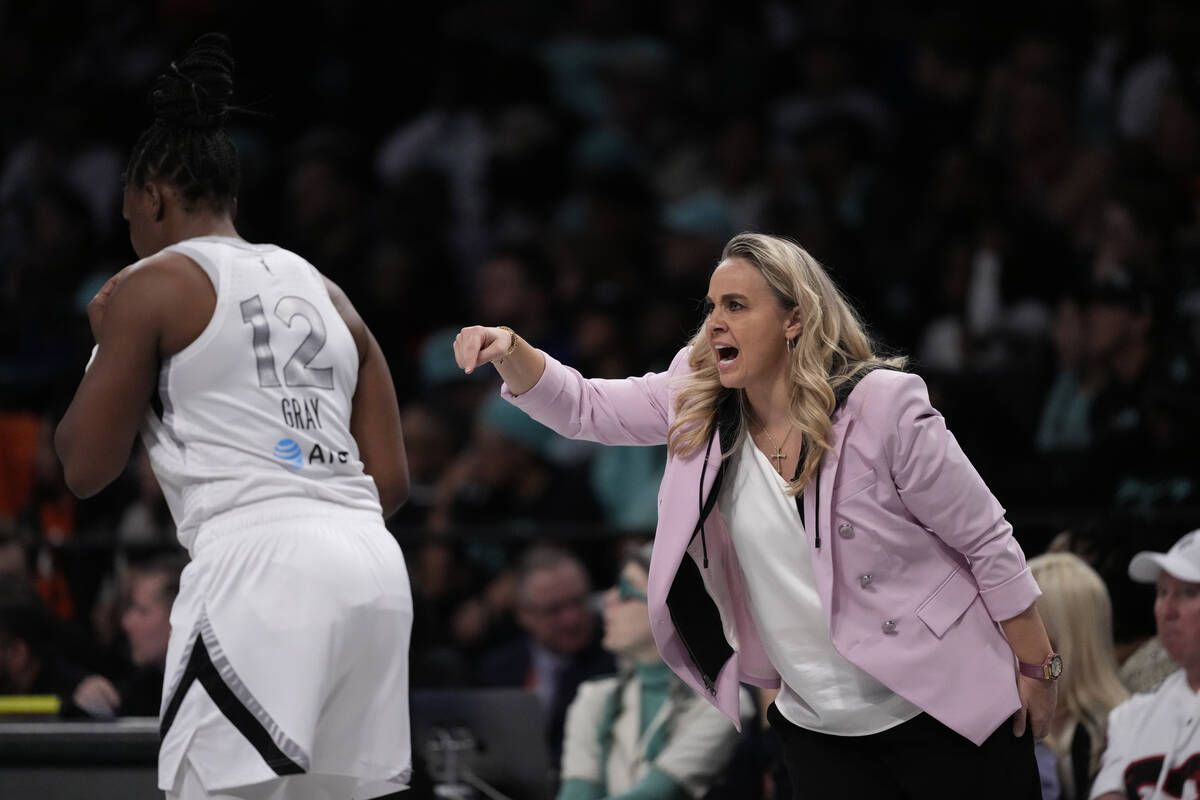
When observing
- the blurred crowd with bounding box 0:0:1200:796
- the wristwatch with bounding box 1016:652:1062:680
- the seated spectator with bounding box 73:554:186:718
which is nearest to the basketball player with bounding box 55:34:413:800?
the wristwatch with bounding box 1016:652:1062:680

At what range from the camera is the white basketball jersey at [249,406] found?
3148 mm

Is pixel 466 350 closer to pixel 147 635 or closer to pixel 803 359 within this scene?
pixel 803 359

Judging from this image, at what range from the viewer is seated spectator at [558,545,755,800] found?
526 cm

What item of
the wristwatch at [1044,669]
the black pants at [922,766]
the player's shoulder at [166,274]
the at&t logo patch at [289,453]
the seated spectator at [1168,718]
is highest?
the player's shoulder at [166,274]

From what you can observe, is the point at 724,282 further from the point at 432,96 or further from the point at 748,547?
the point at 432,96

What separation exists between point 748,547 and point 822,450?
0.79ft

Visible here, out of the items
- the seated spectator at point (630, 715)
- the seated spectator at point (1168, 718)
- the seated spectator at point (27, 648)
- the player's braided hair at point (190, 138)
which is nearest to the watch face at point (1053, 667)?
the seated spectator at point (1168, 718)

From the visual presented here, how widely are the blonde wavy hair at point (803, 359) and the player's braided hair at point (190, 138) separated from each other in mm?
983

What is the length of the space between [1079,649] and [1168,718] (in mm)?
405

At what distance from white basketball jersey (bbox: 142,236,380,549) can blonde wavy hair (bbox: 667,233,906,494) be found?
65 centimetres

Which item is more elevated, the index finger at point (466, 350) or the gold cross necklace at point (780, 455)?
the index finger at point (466, 350)

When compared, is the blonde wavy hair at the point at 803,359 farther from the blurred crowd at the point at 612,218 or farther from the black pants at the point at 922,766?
the blurred crowd at the point at 612,218

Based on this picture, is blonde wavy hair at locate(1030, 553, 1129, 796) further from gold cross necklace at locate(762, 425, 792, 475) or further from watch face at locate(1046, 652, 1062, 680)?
gold cross necklace at locate(762, 425, 792, 475)

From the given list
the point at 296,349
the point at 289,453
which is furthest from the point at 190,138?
the point at 289,453
